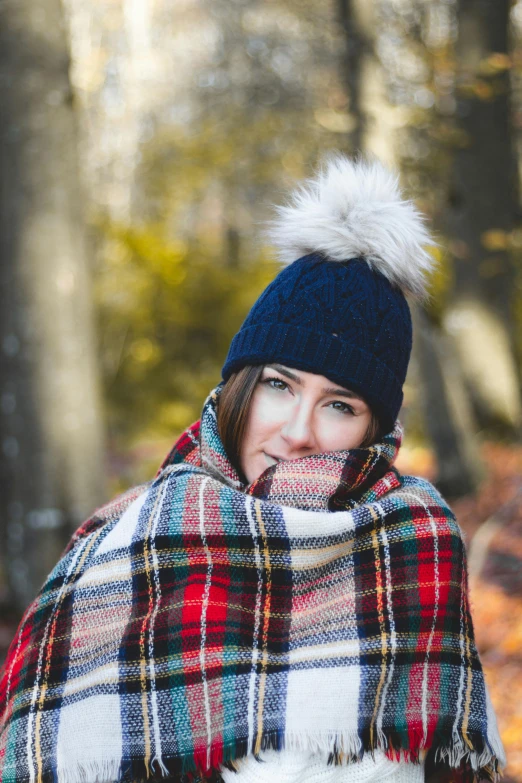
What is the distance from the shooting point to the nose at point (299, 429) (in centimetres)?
Result: 206

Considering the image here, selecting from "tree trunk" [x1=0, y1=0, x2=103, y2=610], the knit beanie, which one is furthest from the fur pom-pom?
"tree trunk" [x1=0, y1=0, x2=103, y2=610]

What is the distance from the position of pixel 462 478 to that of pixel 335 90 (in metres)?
7.36

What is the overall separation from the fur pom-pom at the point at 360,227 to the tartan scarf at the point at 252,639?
57 centimetres

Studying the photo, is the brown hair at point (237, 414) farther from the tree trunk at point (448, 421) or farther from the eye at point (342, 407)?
the tree trunk at point (448, 421)

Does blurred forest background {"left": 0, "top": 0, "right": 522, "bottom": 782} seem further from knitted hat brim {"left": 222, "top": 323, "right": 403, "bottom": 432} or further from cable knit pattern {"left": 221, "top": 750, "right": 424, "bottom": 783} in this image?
cable knit pattern {"left": 221, "top": 750, "right": 424, "bottom": 783}

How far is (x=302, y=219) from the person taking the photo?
7.41ft

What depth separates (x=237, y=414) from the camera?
214 cm

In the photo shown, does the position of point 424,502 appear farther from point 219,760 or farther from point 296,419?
point 219,760

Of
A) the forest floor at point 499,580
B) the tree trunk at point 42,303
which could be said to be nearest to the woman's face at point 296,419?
the forest floor at point 499,580

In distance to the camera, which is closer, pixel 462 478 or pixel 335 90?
pixel 462 478

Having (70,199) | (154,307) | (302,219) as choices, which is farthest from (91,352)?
(154,307)

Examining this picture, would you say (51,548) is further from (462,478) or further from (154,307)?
(154,307)

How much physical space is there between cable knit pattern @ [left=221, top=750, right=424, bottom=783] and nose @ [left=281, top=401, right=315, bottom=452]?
0.77 meters

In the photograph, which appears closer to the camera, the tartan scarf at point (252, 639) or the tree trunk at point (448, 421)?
the tartan scarf at point (252, 639)
